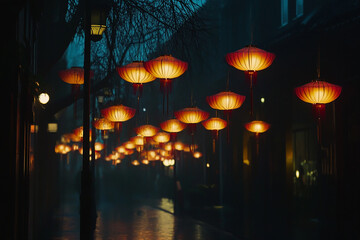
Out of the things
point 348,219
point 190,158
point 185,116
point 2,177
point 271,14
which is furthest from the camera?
point 190,158

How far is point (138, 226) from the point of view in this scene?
2169cm

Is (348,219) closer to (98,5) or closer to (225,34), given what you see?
(98,5)

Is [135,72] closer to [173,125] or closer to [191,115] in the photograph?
[191,115]

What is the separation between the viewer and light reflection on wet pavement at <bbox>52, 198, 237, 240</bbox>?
1830 cm

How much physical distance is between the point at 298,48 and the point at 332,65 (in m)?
2.42

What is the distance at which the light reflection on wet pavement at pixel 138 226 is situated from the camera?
18.3 meters

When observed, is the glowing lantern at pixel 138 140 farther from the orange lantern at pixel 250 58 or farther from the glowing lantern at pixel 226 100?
the orange lantern at pixel 250 58

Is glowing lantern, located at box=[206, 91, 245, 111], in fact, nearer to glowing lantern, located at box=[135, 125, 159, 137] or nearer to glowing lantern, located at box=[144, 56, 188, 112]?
glowing lantern, located at box=[144, 56, 188, 112]

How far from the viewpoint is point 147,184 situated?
50594 mm

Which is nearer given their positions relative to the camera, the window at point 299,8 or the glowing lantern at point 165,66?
the glowing lantern at point 165,66

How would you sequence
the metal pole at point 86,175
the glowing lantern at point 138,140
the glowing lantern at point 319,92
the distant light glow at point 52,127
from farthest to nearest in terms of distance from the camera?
the glowing lantern at point 138,140 → the distant light glow at point 52,127 → the glowing lantern at point 319,92 → the metal pole at point 86,175

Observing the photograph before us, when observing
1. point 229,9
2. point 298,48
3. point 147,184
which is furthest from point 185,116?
point 147,184

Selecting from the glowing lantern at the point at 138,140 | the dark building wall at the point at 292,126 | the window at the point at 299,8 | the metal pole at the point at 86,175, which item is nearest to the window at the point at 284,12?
the dark building wall at the point at 292,126

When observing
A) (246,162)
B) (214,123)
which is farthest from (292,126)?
(246,162)
